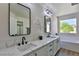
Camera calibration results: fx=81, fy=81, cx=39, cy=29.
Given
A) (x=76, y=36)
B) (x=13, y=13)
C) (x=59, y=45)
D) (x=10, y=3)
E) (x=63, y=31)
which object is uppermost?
(x=10, y=3)

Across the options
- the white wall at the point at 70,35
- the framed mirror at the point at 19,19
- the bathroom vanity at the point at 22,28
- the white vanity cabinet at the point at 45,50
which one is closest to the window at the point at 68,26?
the white wall at the point at 70,35

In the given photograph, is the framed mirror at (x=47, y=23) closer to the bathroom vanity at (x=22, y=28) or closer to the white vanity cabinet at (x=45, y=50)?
the white vanity cabinet at (x=45, y=50)

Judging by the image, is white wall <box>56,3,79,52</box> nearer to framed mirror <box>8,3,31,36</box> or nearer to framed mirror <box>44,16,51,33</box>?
framed mirror <box>44,16,51,33</box>

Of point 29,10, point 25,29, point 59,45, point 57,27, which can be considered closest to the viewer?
point 25,29

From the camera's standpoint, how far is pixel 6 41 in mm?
1384

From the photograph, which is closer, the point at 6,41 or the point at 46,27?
the point at 6,41

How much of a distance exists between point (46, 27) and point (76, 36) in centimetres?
119

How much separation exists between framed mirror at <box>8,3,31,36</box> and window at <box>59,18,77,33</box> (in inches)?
58.4

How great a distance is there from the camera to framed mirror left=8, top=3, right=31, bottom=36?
4.98 feet

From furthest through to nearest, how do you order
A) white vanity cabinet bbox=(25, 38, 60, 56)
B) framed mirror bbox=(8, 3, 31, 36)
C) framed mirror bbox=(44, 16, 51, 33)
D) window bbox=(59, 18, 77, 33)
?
framed mirror bbox=(44, 16, 51, 33)
window bbox=(59, 18, 77, 33)
framed mirror bbox=(8, 3, 31, 36)
white vanity cabinet bbox=(25, 38, 60, 56)

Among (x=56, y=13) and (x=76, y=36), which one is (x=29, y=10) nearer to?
(x=56, y=13)

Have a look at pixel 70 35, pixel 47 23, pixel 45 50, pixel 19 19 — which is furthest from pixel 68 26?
pixel 19 19

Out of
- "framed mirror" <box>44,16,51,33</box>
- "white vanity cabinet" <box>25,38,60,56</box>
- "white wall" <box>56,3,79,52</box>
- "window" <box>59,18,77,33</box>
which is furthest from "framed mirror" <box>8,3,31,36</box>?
"white wall" <box>56,3,79,52</box>

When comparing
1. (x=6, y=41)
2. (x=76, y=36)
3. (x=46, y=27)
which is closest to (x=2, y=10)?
(x=6, y=41)
